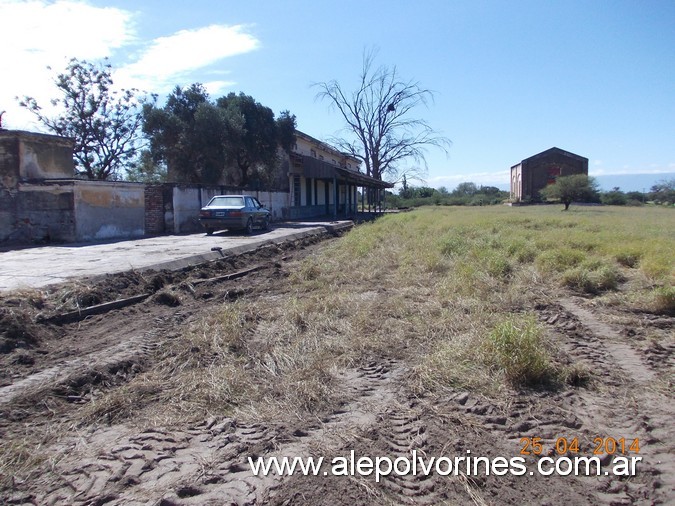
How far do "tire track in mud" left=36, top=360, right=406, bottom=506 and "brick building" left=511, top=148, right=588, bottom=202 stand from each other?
60.9 meters

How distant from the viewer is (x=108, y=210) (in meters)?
18.3

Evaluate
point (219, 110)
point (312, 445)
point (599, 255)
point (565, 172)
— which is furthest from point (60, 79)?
point (565, 172)

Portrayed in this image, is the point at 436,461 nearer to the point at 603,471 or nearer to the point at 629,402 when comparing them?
the point at 603,471

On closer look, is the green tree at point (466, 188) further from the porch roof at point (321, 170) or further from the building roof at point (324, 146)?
the porch roof at point (321, 170)

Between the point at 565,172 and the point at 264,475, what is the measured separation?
207 ft

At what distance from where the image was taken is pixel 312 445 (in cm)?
325

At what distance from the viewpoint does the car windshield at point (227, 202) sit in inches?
797

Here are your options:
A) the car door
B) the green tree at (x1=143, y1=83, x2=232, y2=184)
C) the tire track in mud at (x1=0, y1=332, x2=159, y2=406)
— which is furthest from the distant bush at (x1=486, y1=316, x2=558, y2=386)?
the green tree at (x1=143, y1=83, x2=232, y2=184)

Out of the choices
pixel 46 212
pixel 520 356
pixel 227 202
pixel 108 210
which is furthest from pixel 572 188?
pixel 520 356

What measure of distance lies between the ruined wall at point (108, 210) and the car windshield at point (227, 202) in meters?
2.83

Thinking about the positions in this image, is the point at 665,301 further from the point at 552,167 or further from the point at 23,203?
the point at 552,167

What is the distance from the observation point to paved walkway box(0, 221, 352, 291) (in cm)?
889

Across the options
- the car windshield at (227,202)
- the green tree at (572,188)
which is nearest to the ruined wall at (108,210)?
the car windshield at (227,202)

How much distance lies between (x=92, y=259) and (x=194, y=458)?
9.80 m
